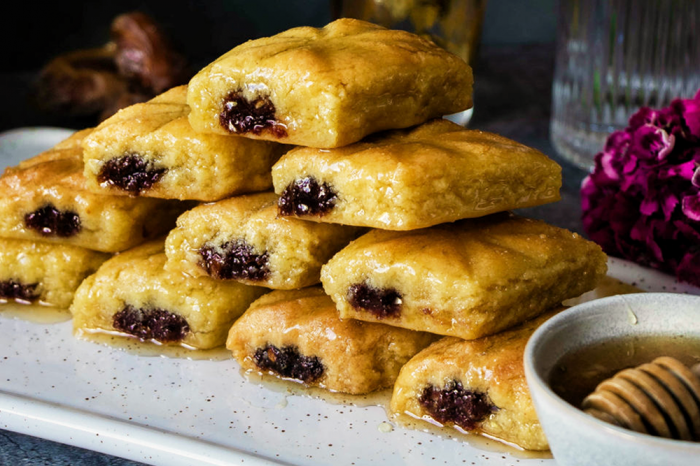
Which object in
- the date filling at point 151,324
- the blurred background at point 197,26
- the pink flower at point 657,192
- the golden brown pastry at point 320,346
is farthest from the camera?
the blurred background at point 197,26

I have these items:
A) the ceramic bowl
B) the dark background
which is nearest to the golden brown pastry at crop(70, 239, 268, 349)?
the ceramic bowl

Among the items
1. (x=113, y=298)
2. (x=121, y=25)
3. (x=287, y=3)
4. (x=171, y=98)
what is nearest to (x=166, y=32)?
(x=121, y=25)

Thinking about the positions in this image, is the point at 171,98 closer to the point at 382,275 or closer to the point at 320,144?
the point at 320,144

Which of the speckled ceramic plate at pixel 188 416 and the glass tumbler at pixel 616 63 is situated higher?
the glass tumbler at pixel 616 63

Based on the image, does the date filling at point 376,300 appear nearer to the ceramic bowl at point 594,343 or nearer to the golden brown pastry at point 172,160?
the ceramic bowl at point 594,343

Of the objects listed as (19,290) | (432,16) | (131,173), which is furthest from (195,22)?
(131,173)

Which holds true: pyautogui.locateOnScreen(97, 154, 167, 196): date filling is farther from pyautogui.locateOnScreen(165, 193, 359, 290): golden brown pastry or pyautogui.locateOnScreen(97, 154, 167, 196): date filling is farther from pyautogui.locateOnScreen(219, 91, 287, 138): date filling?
pyautogui.locateOnScreen(219, 91, 287, 138): date filling

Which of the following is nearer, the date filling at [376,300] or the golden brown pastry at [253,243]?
the date filling at [376,300]

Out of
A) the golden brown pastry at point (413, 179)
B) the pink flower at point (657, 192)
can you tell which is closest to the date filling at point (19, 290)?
the golden brown pastry at point (413, 179)
